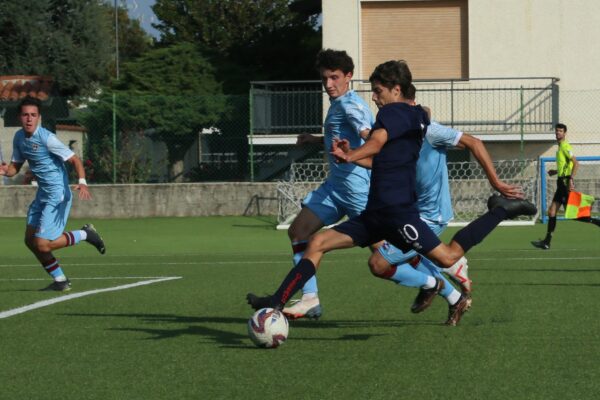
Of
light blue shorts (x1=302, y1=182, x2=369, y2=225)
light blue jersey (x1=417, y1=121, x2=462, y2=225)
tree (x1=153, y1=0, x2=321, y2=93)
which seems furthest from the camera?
tree (x1=153, y1=0, x2=321, y2=93)

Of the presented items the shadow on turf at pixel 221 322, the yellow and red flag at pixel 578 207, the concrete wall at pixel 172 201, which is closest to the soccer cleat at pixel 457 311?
the shadow on turf at pixel 221 322

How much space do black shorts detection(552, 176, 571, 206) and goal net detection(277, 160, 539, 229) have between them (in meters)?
4.62

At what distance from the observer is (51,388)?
676 cm

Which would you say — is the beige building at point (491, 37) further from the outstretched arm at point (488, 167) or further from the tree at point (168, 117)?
the outstretched arm at point (488, 167)

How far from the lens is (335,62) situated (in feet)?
31.7

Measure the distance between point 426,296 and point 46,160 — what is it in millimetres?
5493

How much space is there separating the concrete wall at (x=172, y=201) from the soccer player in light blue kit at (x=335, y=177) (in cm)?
1945

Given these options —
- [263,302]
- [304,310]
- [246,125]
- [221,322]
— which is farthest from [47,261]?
[246,125]

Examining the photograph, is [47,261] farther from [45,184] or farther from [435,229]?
[435,229]

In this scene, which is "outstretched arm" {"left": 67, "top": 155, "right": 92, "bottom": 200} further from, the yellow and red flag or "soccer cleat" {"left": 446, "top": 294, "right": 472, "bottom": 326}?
the yellow and red flag

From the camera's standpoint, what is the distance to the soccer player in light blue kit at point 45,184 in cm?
1316

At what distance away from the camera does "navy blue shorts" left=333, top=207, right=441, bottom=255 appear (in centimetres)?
816

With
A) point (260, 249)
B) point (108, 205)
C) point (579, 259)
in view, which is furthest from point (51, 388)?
point (108, 205)

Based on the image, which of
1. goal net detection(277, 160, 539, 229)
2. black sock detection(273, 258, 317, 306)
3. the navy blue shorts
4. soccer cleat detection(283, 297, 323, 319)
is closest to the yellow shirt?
goal net detection(277, 160, 539, 229)
